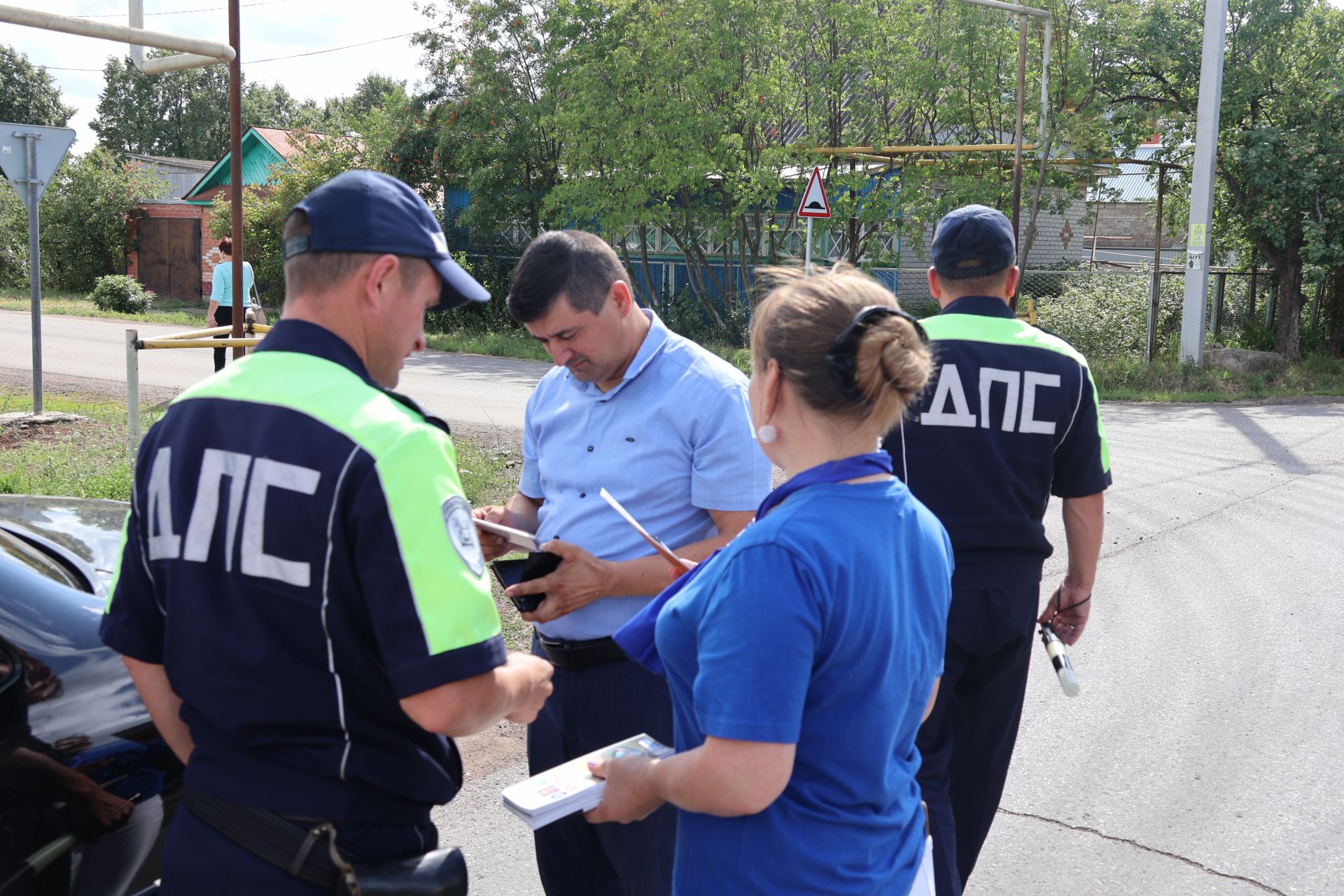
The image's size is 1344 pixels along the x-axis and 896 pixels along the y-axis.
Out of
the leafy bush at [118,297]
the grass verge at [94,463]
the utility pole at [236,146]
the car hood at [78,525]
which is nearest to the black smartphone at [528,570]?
the car hood at [78,525]

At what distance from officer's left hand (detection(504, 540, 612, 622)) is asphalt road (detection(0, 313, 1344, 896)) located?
4.49 ft

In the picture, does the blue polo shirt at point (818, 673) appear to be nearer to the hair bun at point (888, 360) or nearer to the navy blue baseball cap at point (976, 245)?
the hair bun at point (888, 360)

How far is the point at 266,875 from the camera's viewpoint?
68.2 inches

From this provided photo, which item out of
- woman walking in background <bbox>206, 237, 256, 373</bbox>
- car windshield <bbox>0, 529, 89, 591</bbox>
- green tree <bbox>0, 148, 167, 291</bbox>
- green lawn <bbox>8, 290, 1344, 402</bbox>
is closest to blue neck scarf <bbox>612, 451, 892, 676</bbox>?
car windshield <bbox>0, 529, 89, 591</bbox>

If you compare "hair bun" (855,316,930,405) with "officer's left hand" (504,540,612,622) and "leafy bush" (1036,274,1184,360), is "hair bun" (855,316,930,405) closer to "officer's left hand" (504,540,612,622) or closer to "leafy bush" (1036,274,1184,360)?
"officer's left hand" (504,540,612,622)

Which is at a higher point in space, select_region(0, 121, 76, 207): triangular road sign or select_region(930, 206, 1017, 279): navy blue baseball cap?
select_region(0, 121, 76, 207): triangular road sign

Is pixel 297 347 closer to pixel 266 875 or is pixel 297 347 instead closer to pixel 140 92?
pixel 266 875

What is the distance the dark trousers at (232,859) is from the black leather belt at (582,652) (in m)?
0.90

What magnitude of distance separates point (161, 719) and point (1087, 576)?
247 cm

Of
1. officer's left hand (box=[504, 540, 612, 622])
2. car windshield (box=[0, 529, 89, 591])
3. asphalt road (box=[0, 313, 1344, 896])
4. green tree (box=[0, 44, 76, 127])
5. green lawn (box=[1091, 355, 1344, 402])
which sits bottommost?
asphalt road (box=[0, 313, 1344, 896])

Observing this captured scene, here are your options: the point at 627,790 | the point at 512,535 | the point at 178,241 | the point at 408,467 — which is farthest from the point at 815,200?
the point at 178,241

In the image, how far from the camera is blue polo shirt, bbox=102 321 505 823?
1.62m

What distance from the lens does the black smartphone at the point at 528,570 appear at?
258 centimetres

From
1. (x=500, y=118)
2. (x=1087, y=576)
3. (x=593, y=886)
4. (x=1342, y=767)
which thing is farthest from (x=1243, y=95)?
(x=593, y=886)
